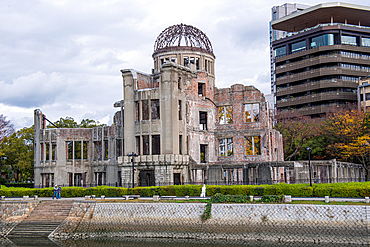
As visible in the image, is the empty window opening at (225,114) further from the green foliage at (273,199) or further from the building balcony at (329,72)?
the building balcony at (329,72)

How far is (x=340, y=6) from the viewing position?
8350 cm

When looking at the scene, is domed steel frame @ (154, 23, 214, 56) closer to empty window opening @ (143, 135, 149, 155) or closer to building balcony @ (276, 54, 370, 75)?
empty window opening @ (143, 135, 149, 155)

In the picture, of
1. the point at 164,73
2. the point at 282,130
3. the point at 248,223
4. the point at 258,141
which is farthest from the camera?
the point at 282,130

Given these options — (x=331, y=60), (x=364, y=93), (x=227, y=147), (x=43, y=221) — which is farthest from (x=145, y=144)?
(x=331, y=60)

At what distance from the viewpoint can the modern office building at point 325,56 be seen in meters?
85.4

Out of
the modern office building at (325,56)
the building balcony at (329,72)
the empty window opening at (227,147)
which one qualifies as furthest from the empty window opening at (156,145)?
the building balcony at (329,72)

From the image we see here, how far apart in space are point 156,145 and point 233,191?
17458 millimetres

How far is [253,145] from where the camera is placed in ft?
170

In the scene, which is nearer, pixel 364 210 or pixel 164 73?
pixel 364 210

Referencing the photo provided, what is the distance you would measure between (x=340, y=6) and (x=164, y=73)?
52124 mm

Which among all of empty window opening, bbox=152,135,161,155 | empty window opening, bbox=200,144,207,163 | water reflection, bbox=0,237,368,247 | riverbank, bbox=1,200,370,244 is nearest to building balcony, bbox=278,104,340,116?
empty window opening, bbox=200,144,207,163

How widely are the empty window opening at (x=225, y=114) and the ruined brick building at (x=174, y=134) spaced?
0.13 m

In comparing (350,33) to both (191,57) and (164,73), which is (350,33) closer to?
(191,57)

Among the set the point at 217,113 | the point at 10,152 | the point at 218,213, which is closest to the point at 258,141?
the point at 217,113
